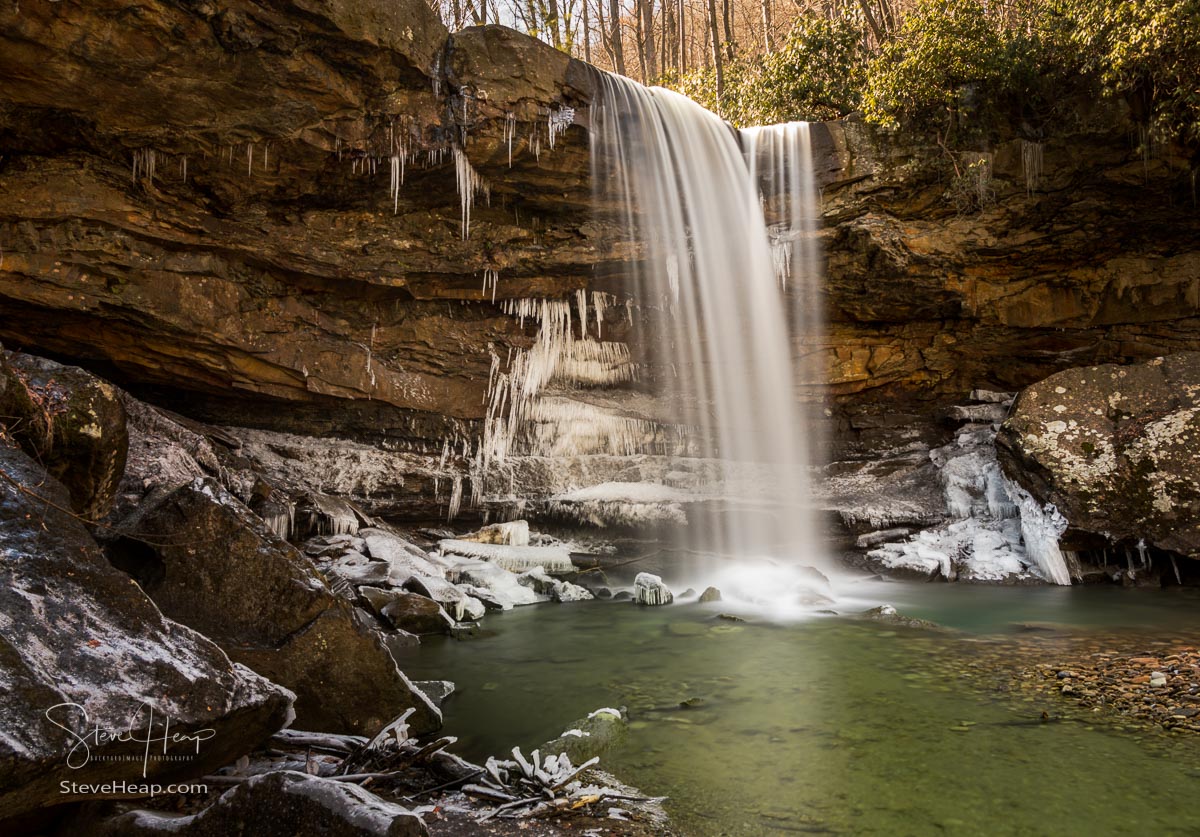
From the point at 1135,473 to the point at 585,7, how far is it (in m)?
20.6

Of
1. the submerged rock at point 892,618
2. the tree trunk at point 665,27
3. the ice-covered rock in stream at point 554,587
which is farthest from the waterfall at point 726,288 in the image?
the tree trunk at point 665,27

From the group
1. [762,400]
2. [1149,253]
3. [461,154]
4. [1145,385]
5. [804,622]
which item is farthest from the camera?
[762,400]

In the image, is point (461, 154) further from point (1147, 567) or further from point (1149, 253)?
point (1149, 253)

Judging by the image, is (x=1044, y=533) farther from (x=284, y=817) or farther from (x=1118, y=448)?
(x=284, y=817)

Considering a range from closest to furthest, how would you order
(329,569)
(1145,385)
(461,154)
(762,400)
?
(329,569) → (461,154) → (1145,385) → (762,400)

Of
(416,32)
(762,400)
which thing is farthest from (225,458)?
(762,400)

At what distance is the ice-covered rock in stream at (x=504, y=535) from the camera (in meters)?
11.7

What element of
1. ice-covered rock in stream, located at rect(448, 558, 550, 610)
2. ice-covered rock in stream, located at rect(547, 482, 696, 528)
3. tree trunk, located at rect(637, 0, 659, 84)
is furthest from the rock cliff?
tree trunk, located at rect(637, 0, 659, 84)

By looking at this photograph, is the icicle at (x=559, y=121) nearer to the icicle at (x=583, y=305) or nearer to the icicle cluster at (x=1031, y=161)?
the icicle at (x=583, y=305)

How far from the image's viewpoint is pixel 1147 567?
9609 millimetres

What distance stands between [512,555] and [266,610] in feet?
22.9

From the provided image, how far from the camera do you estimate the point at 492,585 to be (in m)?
9.27

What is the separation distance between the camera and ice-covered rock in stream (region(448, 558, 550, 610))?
29.0 ft

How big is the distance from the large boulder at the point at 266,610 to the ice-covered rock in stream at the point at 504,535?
7.47 meters
